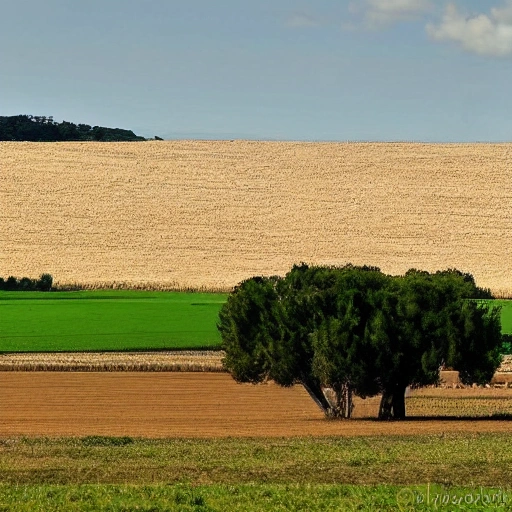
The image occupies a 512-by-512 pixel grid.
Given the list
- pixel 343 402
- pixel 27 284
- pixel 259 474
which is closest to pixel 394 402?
pixel 343 402

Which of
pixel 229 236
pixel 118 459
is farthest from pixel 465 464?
pixel 229 236

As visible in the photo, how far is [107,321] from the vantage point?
61.9 meters

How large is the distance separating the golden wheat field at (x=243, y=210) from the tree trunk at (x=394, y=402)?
42.1 meters

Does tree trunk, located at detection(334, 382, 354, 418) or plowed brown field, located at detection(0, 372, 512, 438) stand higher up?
tree trunk, located at detection(334, 382, 354, 418)

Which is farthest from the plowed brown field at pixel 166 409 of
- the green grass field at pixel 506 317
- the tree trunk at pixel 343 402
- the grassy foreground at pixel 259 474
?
the green grass field at pixel 506 317

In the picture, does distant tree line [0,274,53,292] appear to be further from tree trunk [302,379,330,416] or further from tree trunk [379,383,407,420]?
tree trunk [379,383,407,420]

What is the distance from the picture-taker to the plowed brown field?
28234mm

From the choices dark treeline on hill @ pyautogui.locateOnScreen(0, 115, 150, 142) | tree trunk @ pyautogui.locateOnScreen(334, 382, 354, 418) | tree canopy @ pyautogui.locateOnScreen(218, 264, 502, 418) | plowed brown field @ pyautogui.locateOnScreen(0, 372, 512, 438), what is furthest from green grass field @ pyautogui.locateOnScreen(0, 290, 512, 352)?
dark treeline on hill @ pyautogui.locateOnScreen(0, 115, 150, 142)

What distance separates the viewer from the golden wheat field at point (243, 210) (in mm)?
85625

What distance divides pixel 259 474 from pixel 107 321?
151 ft

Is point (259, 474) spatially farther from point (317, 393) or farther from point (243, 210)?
point (243, 210)

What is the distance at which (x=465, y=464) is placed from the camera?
17531mm

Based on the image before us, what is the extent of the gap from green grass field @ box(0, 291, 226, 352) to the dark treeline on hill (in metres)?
74.0

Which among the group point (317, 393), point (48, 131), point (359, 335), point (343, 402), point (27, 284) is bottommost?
point (343, 402)
